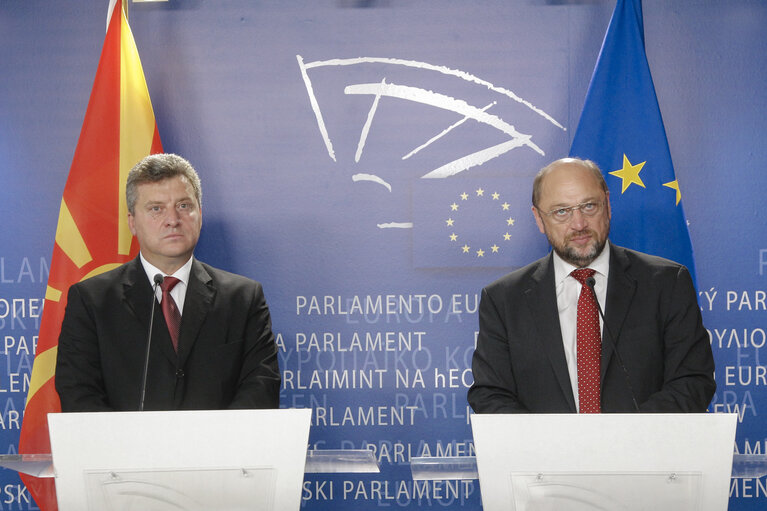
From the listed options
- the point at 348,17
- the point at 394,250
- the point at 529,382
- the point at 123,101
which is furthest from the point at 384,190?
the point at 529,382

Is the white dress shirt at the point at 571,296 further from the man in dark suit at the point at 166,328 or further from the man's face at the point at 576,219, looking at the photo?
the man in dark suit at the point at 166,328

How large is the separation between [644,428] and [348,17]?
2672 mm

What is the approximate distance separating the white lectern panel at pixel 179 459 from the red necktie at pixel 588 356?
3.52ft

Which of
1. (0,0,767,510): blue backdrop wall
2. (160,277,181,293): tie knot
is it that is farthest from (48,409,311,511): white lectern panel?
(0,0,767,510): blue backdrop wall

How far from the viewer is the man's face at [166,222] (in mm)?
2711

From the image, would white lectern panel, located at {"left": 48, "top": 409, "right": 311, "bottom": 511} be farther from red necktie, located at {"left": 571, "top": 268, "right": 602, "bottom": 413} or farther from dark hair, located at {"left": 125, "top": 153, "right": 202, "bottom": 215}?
dark hair, located at {"left": 125, "top": 153, "right": 202, "bottom": 215}

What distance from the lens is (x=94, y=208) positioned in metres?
3.34

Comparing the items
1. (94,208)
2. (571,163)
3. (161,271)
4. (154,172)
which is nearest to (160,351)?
(161,271)

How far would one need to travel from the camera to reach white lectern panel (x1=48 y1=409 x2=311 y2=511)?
63.7 inches

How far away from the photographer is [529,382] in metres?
2.42

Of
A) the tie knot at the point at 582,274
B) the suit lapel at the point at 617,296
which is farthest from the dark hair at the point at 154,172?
the suit lapel at the point at 617,296

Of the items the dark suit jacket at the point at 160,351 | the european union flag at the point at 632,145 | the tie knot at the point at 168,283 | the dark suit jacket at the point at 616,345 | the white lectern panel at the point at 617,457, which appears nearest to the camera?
the white lectern panel at the point at 617,457

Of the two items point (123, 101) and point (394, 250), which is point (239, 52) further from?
point (394, 250)

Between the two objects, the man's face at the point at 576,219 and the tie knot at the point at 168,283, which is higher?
the man's face at the point at 576,219
